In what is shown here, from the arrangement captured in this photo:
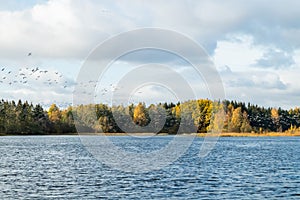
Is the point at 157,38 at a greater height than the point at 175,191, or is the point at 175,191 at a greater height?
the point at 157,38

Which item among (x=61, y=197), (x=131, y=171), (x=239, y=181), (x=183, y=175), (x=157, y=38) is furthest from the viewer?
(x=157, y=38)

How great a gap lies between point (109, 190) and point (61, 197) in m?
4.80

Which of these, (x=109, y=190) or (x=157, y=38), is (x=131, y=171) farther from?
(x=157, y=38)

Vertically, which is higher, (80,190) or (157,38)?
(157,38)

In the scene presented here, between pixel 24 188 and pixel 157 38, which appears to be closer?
pixel 24 188

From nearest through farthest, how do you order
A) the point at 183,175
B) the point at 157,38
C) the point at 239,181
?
the point at 239,181 < the point at 183,175 < the point at 157,38

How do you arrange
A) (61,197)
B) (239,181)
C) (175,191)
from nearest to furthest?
(61,197) < (175,191) < (239,181)

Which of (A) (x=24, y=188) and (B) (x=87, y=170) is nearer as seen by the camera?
(A) (x=24, y=188)

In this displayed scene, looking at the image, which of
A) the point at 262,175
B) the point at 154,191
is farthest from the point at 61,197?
the point at 262,175

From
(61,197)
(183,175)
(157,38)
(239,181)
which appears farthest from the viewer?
(157,38)

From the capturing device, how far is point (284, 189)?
1652 inches

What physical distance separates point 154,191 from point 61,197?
294 inches

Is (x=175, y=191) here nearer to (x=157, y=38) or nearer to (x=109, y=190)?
(x=109, y=190)

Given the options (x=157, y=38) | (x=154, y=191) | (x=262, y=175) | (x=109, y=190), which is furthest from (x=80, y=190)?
(x=157, y=38)
